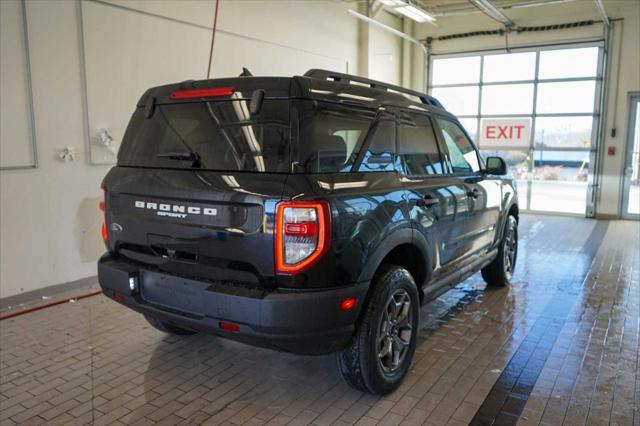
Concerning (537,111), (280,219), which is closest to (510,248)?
(280,219)

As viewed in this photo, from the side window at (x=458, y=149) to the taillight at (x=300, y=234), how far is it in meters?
1.82

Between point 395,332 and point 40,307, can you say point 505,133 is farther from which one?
point 40,307

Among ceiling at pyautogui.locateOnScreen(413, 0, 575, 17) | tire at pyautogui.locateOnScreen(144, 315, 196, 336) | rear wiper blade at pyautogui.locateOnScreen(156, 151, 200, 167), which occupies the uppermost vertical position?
ceiling at pyautogui.locateOnScreen(413, 0, 575, 17)

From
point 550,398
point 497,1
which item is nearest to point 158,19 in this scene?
point 550,398

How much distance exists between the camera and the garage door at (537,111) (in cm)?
1006

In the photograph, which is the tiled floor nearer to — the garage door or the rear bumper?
the rear bumper

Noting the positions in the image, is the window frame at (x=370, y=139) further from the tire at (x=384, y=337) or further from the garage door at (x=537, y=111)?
the garage door at (x=537, y=111)

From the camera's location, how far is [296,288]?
7.39 ft

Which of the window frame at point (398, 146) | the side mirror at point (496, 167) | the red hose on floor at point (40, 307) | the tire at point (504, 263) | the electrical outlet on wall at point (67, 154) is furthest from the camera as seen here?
the tire at point (504, 263)

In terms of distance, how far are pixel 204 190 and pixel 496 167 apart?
2.86 meters

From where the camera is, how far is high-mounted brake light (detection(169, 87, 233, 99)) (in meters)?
2.55

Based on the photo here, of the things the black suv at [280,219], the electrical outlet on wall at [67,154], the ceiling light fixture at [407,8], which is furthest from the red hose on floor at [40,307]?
the ceiling light fixture at [407,8]

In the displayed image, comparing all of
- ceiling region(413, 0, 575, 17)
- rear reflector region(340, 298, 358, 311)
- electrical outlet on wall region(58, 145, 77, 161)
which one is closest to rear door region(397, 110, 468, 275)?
rear reflector region(340, 298, 358, 311)

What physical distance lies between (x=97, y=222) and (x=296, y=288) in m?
3.55
